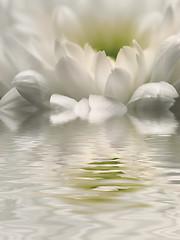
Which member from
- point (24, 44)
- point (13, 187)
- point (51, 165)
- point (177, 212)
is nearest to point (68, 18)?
point (24, 44)

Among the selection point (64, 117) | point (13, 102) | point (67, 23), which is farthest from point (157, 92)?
point (13, 102)

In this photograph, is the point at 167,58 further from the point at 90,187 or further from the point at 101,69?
the point at 90,187

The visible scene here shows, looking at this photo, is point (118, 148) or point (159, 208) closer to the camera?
point (159, 208)

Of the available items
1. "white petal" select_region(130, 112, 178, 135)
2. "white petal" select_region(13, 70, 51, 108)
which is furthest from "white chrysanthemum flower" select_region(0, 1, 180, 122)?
"white petal" select_region(130, 112, 178, 135)

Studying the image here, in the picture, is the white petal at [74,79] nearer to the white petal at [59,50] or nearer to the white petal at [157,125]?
the white petal at [59,50]

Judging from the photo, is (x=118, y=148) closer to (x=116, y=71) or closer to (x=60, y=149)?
(x=60, y=149)

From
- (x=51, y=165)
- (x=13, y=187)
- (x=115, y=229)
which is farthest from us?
(x=51, y=165)

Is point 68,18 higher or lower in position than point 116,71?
higher
